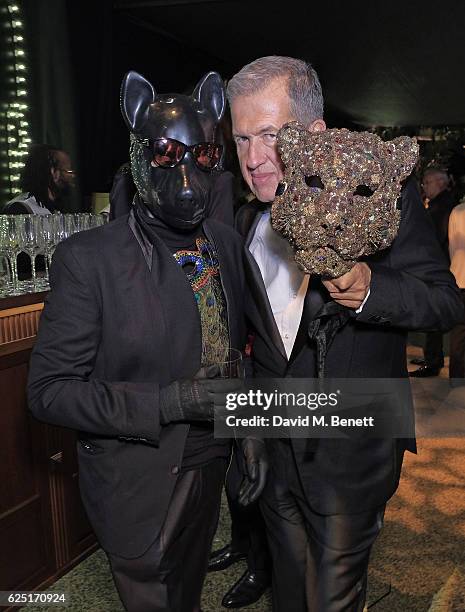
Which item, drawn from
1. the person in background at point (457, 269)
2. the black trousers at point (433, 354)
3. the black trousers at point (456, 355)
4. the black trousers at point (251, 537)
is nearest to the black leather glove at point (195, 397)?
the black trousers at point (251, 537)

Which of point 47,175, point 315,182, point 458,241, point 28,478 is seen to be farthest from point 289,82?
point 458,241

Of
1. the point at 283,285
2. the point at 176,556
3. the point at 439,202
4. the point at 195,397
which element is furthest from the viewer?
the point at 439,202

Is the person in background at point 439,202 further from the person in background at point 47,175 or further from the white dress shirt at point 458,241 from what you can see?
the person in background at point 47,175

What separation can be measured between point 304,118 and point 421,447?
3046 mm

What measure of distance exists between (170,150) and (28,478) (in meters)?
1.67

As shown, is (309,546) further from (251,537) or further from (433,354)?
(433,354)

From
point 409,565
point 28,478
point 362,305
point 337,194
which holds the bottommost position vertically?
point 409,565

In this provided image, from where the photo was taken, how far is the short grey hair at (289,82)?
4.82ft

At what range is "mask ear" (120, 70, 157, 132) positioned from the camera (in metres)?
1.29

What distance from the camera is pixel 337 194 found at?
105 cm

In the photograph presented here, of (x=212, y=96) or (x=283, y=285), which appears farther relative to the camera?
(x=283, y=285)

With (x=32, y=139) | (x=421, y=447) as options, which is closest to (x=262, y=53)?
(x=32, y=139)

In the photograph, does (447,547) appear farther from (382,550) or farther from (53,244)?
(53,244)

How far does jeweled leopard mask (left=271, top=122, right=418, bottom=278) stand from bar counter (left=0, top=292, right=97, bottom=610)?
149 centimetres
